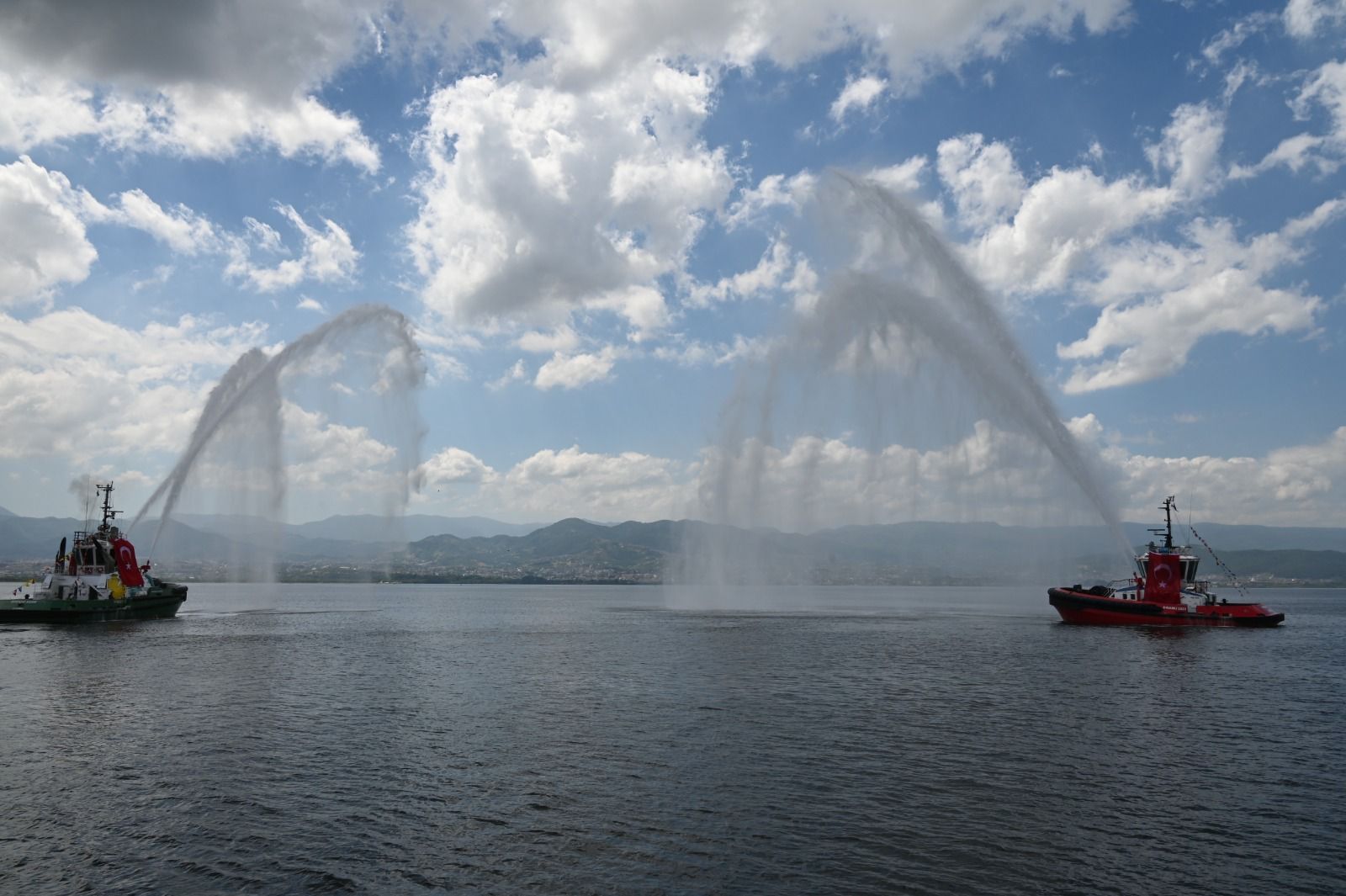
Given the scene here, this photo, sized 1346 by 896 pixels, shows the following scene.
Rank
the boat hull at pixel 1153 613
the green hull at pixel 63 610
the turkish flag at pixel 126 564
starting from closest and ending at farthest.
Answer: the green hull at pixel 63 610, the boat hull at pixel 1153 613, the turkish flag at pixel 126 564

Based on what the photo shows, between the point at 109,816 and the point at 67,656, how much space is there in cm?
5003

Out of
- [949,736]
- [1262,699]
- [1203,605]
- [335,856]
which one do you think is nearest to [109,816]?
[335,856]

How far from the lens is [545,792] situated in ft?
87.1

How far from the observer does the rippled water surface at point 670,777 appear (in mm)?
20078

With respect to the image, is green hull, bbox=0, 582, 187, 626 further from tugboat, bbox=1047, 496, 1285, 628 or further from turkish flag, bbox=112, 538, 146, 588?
tugboat, bbox=1047, 496, 1285, 628

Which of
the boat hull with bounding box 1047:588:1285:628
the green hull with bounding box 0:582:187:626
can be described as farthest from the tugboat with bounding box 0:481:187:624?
the boat hull with bounding box 1047:588:1285:628

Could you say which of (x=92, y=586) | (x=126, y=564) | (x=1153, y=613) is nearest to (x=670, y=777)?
(x=1153, y=613)

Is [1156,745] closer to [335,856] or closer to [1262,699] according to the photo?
[1262,699]

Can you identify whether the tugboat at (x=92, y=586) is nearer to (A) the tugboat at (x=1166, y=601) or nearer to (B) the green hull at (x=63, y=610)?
(B) the green hull at (x=63, y=610)

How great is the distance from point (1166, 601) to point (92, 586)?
123 metres

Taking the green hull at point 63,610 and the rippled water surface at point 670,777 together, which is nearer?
the rippled water surface at point 670,777

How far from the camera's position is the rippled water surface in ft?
65.9

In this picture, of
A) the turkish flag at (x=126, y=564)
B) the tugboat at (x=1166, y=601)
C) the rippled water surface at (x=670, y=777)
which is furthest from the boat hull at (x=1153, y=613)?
the turkish flag at (x=126, y=564)

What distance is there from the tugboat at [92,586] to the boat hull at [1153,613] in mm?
113257
